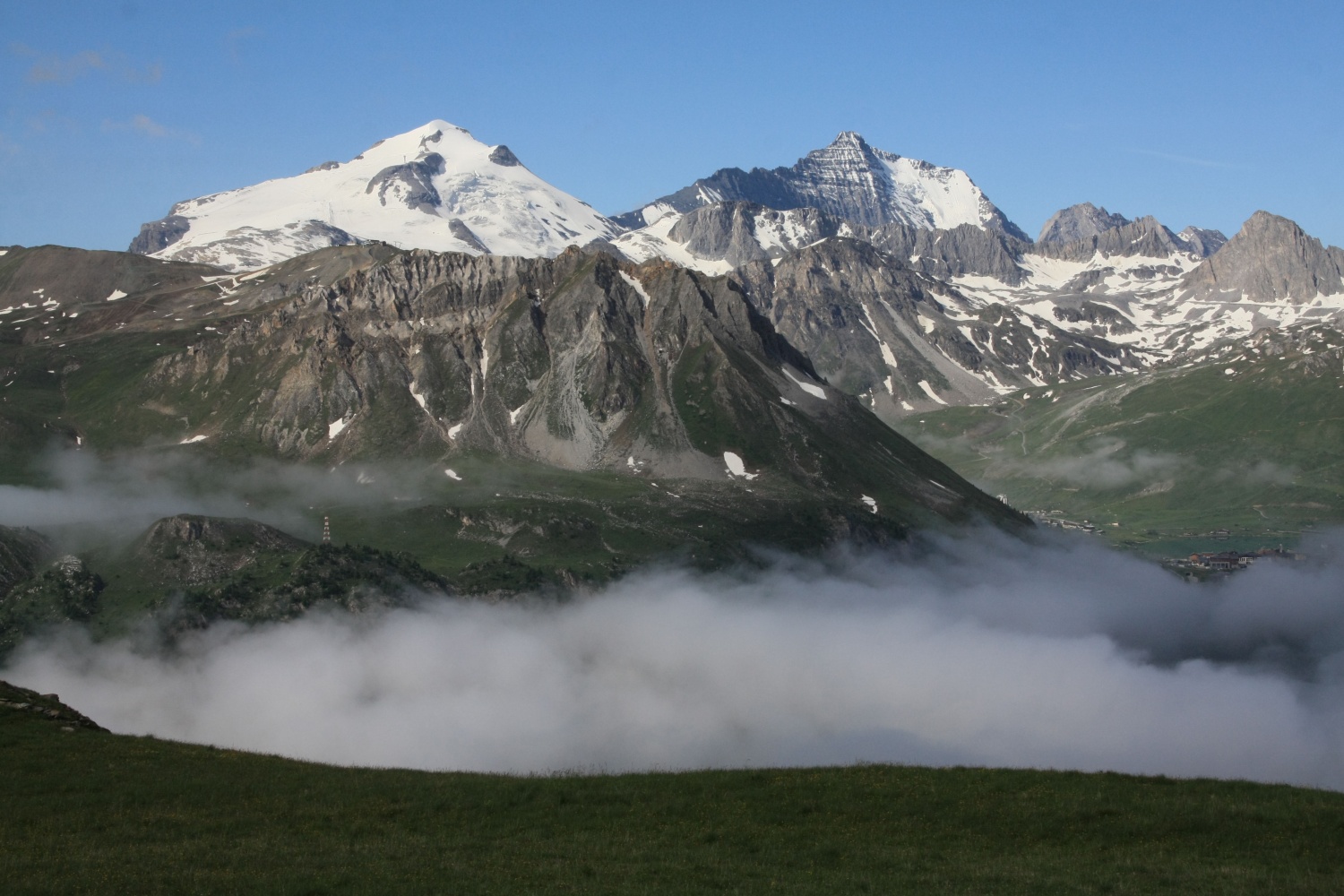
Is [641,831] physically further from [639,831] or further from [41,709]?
[41,709]

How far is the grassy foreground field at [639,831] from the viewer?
179 feet

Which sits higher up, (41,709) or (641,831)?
(41,709)

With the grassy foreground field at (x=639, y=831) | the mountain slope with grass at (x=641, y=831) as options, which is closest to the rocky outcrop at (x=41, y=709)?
the mountain slope with grass at (x=641, y=831)

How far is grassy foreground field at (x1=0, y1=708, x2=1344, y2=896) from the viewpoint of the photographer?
54625mm

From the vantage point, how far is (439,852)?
58.8 meters

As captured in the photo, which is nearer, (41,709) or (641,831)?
(641,831)

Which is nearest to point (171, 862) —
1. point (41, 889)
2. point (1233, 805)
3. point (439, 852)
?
point (41, 889)

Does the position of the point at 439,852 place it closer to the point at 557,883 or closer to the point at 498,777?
the point at 557,883

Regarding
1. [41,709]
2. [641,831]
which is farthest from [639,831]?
[41,709]

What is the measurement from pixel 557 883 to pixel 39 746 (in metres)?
37.6

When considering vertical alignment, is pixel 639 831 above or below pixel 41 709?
below

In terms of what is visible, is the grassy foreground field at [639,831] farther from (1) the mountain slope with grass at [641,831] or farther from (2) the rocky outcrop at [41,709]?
(2) the rocky outcrop at [41,709]

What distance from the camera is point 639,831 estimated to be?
206 feet

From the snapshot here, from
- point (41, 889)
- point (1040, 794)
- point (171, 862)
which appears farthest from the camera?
point (1040, 794)
